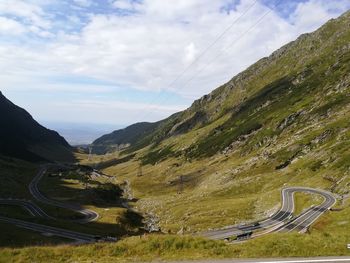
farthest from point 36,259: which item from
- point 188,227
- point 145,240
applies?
point 188,227

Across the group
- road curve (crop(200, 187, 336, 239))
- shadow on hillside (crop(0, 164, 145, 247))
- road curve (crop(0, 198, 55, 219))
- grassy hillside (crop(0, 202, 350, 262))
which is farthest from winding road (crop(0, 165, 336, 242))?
A: grassy hillside (crop(0, 202, 350, 262))

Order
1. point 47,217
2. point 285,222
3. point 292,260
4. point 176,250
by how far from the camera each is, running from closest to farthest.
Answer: point 292,260
point 176,250
point 285,222
point 47,217

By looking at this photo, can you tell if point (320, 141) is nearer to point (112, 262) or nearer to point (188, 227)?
point (188, 227)

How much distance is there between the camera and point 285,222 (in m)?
112

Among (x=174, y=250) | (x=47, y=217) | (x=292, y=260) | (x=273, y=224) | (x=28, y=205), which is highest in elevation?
(x=174, y=250)

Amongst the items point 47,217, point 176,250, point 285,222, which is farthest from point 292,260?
point 47,217

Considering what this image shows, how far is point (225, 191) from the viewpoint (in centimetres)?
18850

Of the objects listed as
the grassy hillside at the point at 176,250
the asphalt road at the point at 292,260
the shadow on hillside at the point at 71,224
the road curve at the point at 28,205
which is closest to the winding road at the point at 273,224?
the road curve at the point at 28,205

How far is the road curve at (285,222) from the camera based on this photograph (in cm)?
10285

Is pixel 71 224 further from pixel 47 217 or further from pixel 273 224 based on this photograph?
pixel 273 224

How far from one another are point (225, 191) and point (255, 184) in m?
14.1

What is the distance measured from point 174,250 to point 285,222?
85.8 meters

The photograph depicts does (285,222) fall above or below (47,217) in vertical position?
above

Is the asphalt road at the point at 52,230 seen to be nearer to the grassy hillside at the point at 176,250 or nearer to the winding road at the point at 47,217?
the winding road at the point at 47,217
